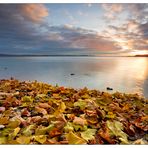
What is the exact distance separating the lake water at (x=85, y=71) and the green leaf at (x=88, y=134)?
402mm

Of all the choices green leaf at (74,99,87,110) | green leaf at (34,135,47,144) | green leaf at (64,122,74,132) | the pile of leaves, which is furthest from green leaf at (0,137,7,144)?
green leaf at (74,99,87,110)

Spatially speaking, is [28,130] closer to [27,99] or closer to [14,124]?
[14,124]

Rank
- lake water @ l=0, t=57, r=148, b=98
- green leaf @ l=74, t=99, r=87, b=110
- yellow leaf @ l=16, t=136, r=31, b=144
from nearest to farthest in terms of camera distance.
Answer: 1. yellow leaf @ l=16, t=136, r=31, b=144
2. green leaf @ l=74, t=99, r=87, b=110
3. lake water @ l=0, t=57, r=148, b=98

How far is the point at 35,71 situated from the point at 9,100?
0.24 meters

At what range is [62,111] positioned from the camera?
3.34 feet

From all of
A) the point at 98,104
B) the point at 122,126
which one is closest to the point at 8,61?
the point at 98,104

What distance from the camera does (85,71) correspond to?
4.27 feet

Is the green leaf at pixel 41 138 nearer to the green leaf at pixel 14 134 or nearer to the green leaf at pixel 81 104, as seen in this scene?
the green leaf at pixel 14 134

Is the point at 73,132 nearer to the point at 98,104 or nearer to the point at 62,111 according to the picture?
the point at 62,111

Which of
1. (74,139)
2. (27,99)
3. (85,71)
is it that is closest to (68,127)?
(74,139)

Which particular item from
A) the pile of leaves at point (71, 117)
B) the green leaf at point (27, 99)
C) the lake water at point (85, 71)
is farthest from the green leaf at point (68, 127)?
the lake water at point (85, 71)

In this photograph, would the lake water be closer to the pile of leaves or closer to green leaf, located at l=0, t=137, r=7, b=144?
the pile of leaves

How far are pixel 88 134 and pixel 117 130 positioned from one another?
0.12 meters

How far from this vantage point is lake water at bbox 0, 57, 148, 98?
1216 mm
